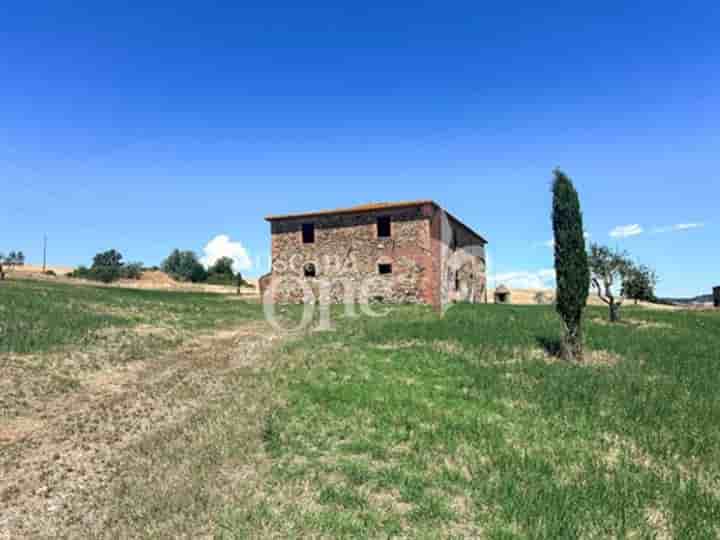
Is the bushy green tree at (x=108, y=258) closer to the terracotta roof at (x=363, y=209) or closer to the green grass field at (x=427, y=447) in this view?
the terracotta roof at (x=363, y=209)

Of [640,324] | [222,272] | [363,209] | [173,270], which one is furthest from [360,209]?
[173,270]

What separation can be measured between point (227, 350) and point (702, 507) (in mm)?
12208

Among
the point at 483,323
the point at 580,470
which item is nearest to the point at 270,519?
the point at 580,470

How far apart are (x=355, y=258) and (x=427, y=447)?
2377 centimetres

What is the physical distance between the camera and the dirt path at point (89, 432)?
16.1 feet

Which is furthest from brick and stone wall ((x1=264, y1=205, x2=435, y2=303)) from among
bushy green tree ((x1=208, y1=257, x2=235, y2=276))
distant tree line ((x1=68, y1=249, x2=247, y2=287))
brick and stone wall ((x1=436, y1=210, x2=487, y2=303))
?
bushy green tree ((x1=208, y1=257, x2=235, y2=276))

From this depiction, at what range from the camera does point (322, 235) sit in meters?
30.4

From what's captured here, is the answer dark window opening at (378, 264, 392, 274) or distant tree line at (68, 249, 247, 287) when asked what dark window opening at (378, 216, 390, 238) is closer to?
dark window opening at (378, 264, 392, 274)

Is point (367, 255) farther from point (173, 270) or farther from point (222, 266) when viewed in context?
point (173, 270)

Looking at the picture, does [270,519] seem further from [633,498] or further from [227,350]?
[227,350]

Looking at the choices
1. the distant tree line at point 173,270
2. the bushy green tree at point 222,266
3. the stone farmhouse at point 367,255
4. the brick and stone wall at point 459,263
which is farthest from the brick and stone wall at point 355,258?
the bushy green tree at point 222,266

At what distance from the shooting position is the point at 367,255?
95.7 ft

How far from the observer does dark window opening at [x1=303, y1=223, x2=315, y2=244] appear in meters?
30.8

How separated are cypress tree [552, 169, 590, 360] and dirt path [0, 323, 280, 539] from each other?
9178 millimetres
